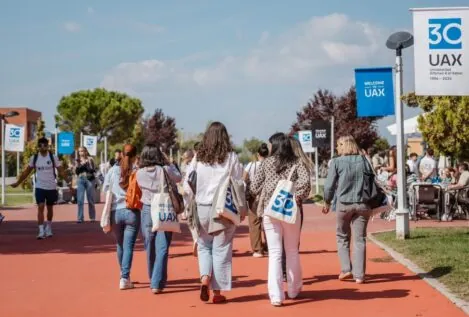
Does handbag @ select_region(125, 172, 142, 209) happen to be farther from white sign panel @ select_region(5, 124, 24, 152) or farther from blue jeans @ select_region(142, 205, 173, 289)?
white sign panel @ select_region(5, 124, 24, 152)

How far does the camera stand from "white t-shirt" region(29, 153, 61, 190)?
13.8 metres

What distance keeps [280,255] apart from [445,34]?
3856 mm

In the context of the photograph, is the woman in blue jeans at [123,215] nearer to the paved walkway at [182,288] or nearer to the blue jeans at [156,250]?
the blue jeans at [156,250]

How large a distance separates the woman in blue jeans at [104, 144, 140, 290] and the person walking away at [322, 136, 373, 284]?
7.58 feet

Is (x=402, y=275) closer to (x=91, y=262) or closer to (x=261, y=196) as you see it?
(x=261, y=196)

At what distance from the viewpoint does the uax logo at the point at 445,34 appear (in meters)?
9.05

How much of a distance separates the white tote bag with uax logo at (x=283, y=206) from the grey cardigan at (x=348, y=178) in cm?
131

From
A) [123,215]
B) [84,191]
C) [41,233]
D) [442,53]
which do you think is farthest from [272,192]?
[84,191]

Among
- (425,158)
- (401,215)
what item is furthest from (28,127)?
(401,215)

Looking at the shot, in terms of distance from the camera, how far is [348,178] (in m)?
8.58

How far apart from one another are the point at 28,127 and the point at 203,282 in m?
111

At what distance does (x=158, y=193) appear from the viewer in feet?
26.4

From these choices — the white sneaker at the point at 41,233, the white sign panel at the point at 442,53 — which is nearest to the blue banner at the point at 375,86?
the white sign panel at the point at 442,53

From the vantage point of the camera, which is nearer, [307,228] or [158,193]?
[158,193]
